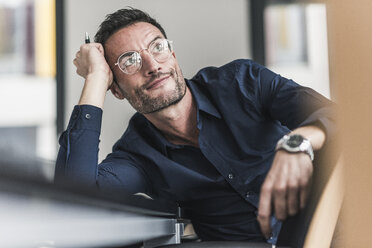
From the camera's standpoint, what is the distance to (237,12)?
8.75 feet

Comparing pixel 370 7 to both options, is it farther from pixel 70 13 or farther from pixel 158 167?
pixel 70 13

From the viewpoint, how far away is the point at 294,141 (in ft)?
1.96

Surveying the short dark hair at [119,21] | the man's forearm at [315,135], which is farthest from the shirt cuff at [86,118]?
the man's forearm at [315,135]

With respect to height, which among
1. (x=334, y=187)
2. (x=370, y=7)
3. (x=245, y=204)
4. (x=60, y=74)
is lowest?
(x=245, y=204)

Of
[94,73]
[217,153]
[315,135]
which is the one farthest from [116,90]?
[315,135]

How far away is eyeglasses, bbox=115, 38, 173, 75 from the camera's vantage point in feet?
3.85

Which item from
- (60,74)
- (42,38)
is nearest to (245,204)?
(60,74)

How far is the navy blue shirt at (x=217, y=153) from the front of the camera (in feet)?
3.38

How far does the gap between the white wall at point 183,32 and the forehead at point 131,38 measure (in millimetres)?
1402

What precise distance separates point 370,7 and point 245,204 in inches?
36.0

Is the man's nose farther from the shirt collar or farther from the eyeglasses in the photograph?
the shirt collar

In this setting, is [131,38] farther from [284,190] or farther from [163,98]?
[284,190]

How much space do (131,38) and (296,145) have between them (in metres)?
0.74

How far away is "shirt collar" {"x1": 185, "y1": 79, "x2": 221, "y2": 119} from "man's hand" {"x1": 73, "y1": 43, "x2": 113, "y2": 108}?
8.9 inches
